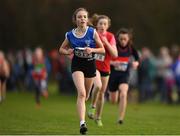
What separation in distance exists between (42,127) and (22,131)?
3.56 ft

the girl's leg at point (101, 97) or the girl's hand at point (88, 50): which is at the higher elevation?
the girl's hand at point (88, 50)

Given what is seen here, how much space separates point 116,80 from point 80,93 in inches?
158

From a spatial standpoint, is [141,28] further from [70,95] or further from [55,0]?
[70,95]

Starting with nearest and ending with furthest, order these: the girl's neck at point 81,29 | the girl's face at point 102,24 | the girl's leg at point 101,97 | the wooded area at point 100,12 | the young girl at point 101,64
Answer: the girl's neck at point 81,29
the young girl at point 101,64
the girl's face at point 102,24
the girl's leg at point 101,97
the wooded area at point 100,12

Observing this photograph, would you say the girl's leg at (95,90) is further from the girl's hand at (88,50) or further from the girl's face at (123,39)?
the girl's face at (123,39)

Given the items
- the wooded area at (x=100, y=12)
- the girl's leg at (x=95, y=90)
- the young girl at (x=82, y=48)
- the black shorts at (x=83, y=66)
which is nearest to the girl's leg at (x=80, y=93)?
the young girl at (x=82, y=48)

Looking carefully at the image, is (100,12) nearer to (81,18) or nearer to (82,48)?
(81,18)

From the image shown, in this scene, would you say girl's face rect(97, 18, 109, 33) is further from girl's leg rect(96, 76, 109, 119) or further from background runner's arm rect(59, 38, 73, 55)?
background runner's arm rect(59, 38, 73, 55)

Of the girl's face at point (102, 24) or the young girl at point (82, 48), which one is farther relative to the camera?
the girl's face at point (102, 24)

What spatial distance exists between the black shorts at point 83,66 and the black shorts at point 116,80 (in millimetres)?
3236

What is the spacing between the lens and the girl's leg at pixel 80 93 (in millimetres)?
13957

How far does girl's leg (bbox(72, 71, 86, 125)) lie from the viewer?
14.0m

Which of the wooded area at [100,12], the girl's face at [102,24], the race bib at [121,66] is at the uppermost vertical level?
the girl's face at [102,24]

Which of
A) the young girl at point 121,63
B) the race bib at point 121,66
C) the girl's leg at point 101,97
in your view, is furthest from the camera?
the race bib at point 121,66
